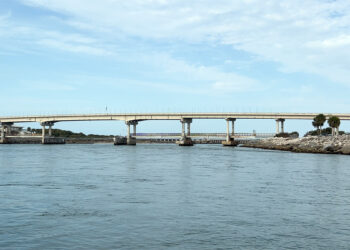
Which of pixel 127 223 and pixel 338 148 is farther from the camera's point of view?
pixel 338 148

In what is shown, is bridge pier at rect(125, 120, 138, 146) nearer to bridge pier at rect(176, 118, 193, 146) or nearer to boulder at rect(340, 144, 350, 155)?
bridge pier at rect(176, 118, 193, 146)

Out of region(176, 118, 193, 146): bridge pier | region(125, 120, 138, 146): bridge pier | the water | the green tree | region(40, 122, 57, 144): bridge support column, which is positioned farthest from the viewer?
region(40, 122, 57, 144): bridge support column

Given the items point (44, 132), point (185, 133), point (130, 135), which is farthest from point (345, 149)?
point (44, 132)

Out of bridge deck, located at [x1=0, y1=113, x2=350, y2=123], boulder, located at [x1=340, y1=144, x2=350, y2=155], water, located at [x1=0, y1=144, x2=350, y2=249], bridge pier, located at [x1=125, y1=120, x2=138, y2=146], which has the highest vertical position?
bridge deck, located at [x1=0, y1=113, x2=350, y2=123]

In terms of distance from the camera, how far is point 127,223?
20.2 metres

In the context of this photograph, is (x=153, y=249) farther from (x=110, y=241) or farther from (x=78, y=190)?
(x=78, y=190)

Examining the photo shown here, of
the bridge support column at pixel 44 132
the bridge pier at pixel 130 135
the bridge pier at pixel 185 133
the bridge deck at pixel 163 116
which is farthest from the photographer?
the bridge support column at pixel 44 132

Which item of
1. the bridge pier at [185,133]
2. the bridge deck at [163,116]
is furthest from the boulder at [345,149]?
the bridge pier at [185,133]

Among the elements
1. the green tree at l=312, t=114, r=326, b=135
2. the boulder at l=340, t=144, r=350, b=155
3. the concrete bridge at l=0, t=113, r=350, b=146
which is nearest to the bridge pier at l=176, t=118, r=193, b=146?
the concrete bridge at l=0, t=113, r=350, b=146

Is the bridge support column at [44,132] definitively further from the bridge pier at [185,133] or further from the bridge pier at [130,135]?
the bridge pier at [185,133]

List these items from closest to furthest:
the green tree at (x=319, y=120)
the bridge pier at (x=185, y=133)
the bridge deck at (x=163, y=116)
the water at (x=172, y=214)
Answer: the water at (x=172, y=214)
the green tree at (x=319, y=120)
the bridge deck at (x=163, y=116)
the bridge pier at (x=185, y=133)

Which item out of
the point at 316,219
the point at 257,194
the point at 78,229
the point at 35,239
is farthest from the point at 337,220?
the point at 35,239

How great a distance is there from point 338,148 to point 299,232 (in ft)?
258

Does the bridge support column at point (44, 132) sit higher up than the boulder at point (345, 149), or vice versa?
the bridge support column at point (44, 132)
